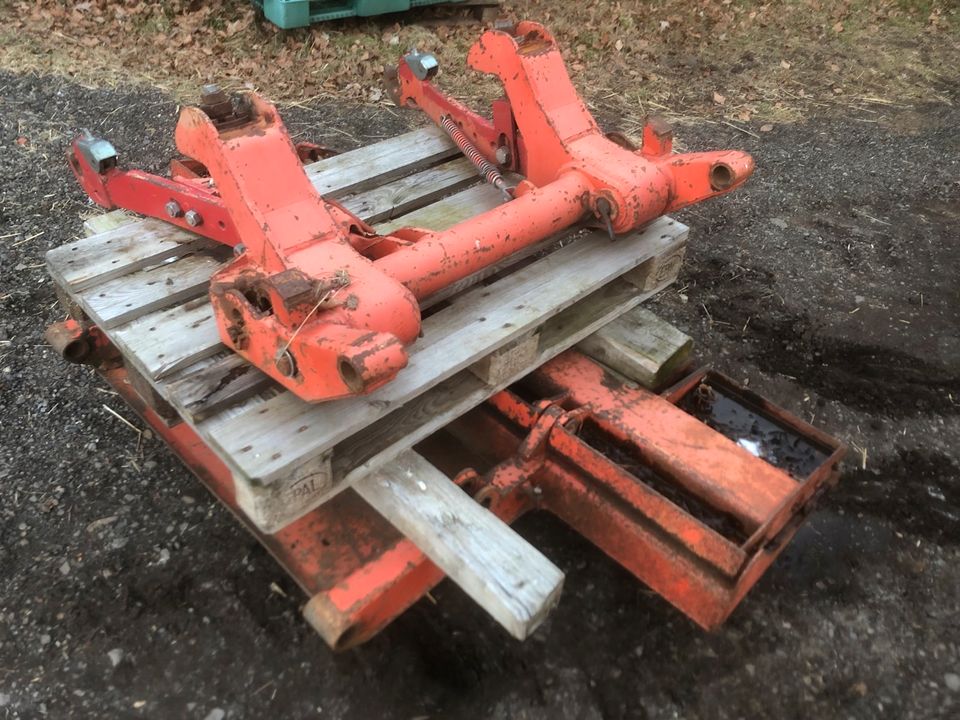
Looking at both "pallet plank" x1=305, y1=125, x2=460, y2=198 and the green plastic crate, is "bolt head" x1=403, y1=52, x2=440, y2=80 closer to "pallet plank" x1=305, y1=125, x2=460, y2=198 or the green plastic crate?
"pallet plank" x1=305, y1=125, x2=460, y2=198

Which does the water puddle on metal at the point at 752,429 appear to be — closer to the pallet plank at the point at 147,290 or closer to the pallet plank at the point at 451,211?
the pallet plank at the point at 451,211

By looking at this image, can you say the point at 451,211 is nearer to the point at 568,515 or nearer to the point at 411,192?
the point at 411,192

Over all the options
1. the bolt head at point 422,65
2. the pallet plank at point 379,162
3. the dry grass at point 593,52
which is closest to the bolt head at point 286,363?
the pallet plank at point 379,162

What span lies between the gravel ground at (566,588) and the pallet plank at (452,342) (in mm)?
886

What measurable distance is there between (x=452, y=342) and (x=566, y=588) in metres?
1.05

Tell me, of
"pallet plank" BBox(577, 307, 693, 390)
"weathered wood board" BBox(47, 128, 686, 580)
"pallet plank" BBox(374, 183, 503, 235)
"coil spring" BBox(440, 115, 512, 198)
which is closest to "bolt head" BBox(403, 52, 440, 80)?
"coil spring" BBox(440, 115, 512, 198)

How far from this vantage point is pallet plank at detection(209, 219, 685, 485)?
2.06 metres

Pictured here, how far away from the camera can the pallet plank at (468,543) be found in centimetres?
196

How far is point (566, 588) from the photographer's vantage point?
2830 millimetres

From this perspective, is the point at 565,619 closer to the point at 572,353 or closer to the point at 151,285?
the point at 572,353

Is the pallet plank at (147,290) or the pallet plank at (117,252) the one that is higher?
the pallet plank at (117,252)

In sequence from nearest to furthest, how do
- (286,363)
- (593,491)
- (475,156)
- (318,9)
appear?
(286,363)
(593,491)
(475,156)
(318,9)

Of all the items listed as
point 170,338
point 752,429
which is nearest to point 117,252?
point 170,338

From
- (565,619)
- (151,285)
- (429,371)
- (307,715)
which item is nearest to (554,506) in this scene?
(565,619)
